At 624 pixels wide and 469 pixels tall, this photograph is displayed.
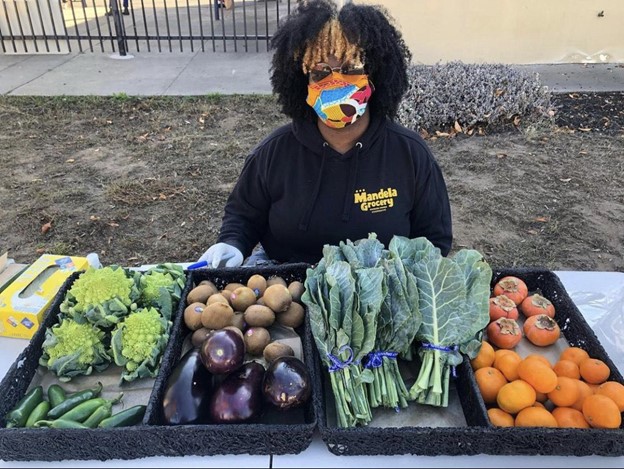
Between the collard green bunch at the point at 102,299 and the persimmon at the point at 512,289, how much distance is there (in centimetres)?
134

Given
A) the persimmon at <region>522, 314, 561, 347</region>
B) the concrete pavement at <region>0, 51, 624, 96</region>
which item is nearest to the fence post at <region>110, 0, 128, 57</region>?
the concrete pavement at <region>0, 51, 624, 96</region>

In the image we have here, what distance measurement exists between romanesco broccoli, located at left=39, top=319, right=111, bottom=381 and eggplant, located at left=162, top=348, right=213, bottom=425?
1.00 feet

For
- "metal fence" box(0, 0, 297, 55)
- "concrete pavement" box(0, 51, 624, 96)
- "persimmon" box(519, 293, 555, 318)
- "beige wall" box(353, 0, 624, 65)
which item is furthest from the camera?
"metal fence" box(0, 0, 297, 55)

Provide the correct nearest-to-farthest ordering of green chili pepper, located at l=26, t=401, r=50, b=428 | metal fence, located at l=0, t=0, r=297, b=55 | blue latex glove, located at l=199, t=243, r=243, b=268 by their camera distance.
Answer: green chili pepper, located at l=26, t=401, r=50, b=428 → blue latex glove, located at l=199, t=243, r=243, b=268 → metal fence, located at l=0, t=0, r=297, b=55

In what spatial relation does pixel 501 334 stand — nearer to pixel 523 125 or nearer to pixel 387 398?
pixel 387 398

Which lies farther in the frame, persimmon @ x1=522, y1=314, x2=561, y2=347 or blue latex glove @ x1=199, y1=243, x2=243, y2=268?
blue latex glove @ x1=199, y1=243, x2=243, y2=268

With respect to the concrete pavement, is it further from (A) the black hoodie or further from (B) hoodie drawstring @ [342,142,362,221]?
(B) hoodie drawstring @ [342,142,362,221]

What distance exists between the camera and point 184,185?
5223 millimetres

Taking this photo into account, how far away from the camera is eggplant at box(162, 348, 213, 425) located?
1.45m

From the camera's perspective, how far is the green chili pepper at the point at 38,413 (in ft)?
4.87

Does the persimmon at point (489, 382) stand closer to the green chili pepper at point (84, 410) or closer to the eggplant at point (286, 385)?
the eggplant at point (286, 385)

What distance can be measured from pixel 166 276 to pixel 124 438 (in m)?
0.67

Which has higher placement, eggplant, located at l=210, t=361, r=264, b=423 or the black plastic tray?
eggplant, located at l=210, t=361, r=264, b=423

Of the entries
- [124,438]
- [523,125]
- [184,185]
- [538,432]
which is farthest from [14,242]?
[523,125]
